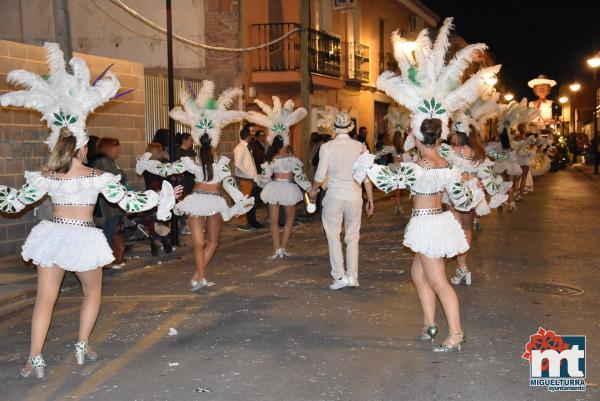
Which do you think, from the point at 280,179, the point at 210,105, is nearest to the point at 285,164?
the point at 280,179

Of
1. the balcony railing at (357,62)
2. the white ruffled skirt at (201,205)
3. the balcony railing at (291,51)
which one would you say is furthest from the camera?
the balcony railing at (357,62)

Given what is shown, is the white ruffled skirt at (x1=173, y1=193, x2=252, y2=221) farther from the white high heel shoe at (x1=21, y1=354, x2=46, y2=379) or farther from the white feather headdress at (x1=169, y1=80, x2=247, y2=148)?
the white high heel shoe at (x1=21, y1=354, x2=46, y2=379)

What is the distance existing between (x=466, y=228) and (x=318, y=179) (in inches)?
80.4

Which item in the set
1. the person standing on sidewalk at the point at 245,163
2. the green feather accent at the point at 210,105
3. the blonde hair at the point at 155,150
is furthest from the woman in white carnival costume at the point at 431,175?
the person standing on sidewalk at the point at 245,163

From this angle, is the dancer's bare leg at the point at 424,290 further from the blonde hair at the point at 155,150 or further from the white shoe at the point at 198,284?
the blonde hair at the point at 155,150

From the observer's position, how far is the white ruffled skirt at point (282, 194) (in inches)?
466

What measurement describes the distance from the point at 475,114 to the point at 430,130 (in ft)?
14.6

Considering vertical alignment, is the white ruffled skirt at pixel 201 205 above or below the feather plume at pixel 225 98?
below

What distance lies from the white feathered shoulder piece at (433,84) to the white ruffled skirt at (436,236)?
2.35 ft

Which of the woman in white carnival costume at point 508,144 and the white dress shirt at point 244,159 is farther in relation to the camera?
the woman in white carnival costume at point 508,144

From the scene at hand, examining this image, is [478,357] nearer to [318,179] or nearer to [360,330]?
[360,330]

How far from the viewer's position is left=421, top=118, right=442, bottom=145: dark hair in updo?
665 centimetres

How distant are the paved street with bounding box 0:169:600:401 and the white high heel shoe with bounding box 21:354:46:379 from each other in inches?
3.0

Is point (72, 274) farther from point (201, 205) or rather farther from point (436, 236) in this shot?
point (436, 236)
